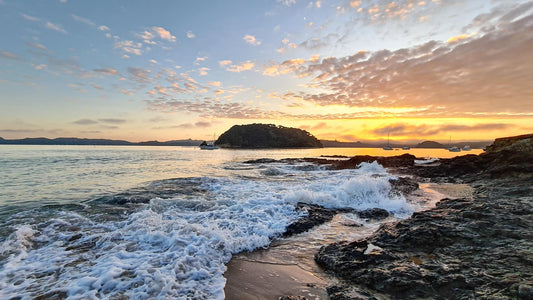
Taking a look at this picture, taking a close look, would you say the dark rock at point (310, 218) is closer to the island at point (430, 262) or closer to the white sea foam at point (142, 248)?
the island at point (430, 262)

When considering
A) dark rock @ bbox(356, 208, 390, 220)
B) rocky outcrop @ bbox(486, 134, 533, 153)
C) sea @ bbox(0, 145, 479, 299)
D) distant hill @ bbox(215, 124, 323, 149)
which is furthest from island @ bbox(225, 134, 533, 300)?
distant hill @ bbox(215, 124, 323, 149)

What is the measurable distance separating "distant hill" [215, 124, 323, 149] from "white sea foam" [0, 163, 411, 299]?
124m

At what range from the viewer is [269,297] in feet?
12.1

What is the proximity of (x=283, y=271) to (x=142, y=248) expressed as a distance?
10.9 ft

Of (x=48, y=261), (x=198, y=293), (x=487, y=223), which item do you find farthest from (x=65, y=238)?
(x=487, y=223)

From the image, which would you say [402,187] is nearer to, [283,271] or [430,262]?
[430,262]

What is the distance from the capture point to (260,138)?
13788 cm

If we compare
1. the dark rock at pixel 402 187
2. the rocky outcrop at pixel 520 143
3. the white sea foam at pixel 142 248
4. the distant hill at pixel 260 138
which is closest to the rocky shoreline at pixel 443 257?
the white sea foam at pixel 142 248

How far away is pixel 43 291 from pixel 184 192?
28.0ft

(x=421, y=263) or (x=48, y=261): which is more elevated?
(x=421, y=263)

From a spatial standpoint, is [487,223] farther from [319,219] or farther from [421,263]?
[319,219]

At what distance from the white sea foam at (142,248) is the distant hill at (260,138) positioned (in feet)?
408

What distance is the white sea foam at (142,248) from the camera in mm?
3900

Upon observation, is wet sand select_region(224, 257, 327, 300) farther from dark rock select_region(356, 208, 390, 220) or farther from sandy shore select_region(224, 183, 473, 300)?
dark rock select_region(356, 208, 390, 220)
